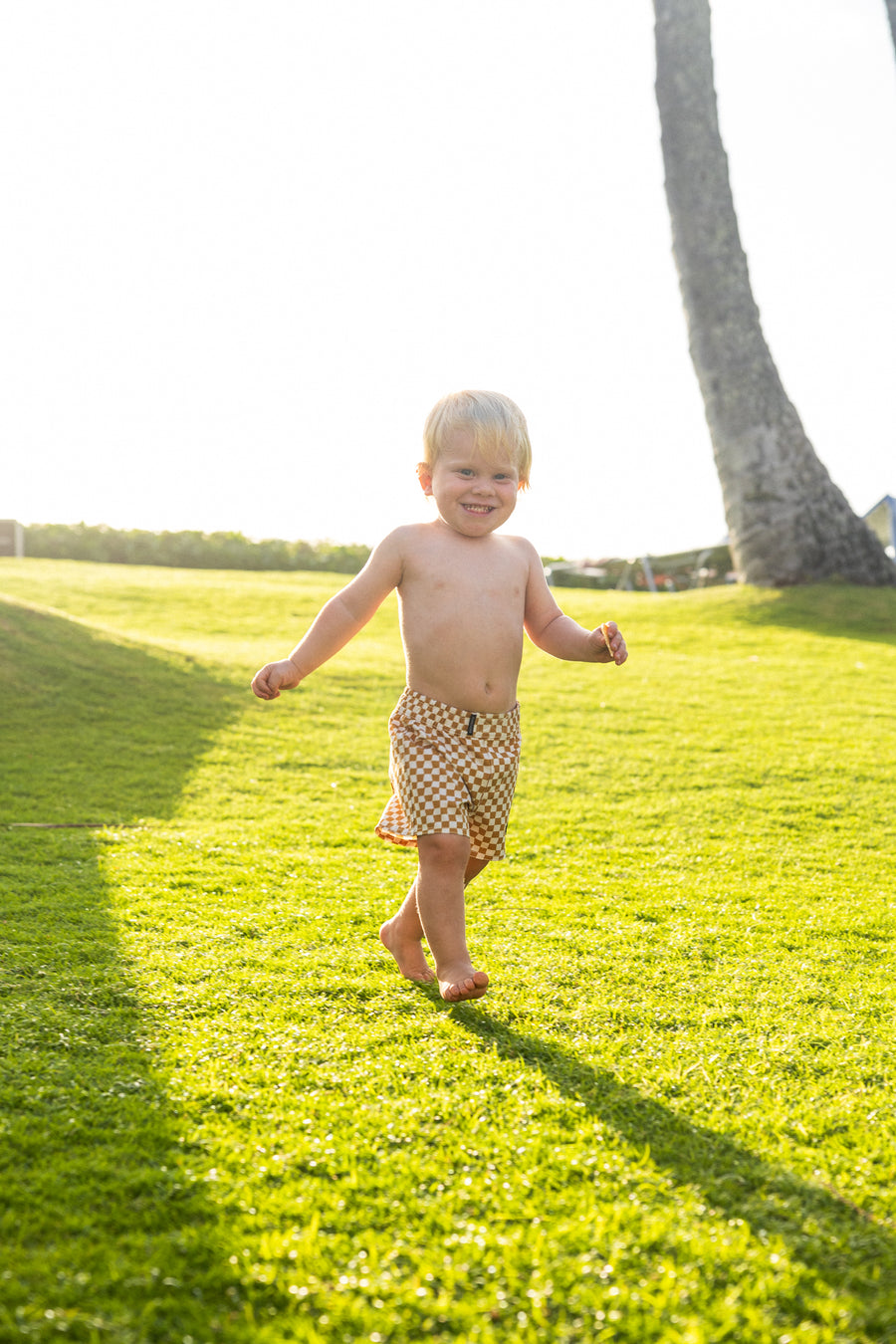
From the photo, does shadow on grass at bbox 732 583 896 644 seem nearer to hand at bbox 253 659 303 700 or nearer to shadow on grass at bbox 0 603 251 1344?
shadow on grass at bbox 0 603 251 1344

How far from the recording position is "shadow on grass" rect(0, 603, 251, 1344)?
4.53 feet

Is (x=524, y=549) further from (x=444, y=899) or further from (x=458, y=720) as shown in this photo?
(x=444, y=899)

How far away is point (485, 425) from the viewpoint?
2623 millimetres

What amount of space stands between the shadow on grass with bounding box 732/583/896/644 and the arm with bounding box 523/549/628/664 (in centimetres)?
791

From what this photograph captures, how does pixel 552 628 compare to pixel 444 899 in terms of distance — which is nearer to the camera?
pixel 444 899

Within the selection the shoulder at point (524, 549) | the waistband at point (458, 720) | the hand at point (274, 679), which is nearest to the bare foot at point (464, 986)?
the waistband at point (458, 720)

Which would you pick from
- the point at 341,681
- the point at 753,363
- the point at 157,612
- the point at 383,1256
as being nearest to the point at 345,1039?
the point at 383,1256

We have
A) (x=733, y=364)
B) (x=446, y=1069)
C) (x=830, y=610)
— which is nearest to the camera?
(x=446, y=1069)

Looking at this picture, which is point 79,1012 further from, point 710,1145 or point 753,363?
point 753,363

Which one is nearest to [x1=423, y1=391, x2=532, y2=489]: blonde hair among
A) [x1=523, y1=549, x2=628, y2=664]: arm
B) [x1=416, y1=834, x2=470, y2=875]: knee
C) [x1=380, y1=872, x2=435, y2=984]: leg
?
[x1=523, y1=549, x2=628, y2=664]: arm

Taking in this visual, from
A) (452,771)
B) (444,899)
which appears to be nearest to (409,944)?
(444,899)

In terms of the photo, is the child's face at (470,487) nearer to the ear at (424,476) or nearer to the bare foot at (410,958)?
the ear at (424,476)

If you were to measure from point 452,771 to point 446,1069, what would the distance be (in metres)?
0.68

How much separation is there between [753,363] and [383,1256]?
11310 millimetres
